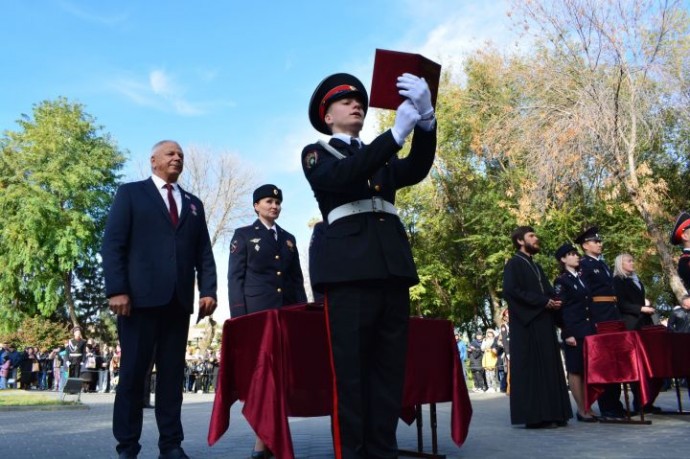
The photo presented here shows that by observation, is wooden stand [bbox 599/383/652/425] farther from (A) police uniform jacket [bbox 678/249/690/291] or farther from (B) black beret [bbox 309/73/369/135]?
(B) black beret [bbox 309/73/369/135]

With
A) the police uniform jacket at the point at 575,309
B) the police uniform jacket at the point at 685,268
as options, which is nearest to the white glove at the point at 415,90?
the police uniform jacket at the point at 685,268

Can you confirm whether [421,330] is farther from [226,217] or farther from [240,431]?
[226,217]

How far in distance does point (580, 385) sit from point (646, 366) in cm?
110

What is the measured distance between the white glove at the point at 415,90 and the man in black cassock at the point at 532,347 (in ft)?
16.3

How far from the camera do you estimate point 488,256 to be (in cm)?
3012

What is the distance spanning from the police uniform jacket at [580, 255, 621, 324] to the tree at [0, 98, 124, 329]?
112 ft

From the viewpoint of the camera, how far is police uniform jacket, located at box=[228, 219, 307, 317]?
6.25 meters

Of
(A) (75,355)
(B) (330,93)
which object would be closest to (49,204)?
(A) (75,355)

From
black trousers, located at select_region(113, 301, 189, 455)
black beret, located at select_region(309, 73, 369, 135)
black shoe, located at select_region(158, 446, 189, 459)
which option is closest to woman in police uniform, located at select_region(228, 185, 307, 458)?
black trousers, located at select_region(113, 301, 189, 455)

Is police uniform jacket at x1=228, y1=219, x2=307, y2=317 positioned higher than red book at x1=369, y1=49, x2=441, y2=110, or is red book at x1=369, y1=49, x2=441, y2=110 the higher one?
→ red book at x1=369, y1=49, x2=441, y2=110

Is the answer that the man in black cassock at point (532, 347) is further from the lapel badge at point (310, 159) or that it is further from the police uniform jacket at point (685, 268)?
the lapel badge at point (310, 159)

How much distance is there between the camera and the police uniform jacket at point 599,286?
8.62m

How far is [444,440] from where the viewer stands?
6500 mm

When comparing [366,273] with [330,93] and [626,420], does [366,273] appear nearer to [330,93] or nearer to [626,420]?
[330,93]
